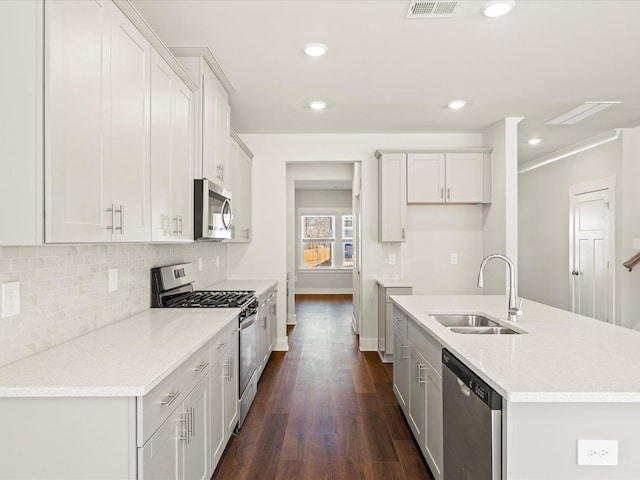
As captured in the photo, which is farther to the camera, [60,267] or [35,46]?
[60,267]

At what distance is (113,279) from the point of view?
2365 millimetres

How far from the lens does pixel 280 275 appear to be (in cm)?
516

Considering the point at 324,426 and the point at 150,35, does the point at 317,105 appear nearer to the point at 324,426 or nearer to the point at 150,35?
the point at 150,35

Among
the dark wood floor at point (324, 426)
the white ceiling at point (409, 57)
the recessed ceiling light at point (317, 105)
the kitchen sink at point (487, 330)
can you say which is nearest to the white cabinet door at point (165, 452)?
the dark wood floor at point (324, 426)

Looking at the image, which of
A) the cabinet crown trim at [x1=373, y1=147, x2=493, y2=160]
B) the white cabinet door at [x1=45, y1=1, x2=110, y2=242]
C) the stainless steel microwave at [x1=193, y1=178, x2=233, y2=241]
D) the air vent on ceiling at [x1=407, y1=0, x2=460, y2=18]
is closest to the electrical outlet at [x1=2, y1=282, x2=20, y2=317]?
the white cabinet door at [x1=45, y1=1, x2=110, y2=242]

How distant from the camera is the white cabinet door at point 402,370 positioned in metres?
2.96

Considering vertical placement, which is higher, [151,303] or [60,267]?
[60,267]

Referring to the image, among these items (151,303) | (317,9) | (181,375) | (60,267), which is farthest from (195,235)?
(317,9)

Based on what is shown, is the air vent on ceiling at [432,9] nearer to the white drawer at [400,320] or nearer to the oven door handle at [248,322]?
the white drawer at [400,320]

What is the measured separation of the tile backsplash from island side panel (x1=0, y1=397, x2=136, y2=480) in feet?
1.04

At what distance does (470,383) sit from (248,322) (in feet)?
5.91

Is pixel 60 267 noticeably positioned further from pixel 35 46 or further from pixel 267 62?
pixel 267 62

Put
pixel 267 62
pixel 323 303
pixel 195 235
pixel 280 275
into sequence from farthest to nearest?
pixel 323 303, pixel 280 275, pixel 267 62, pixel 195 235

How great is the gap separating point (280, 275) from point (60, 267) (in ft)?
11.0
